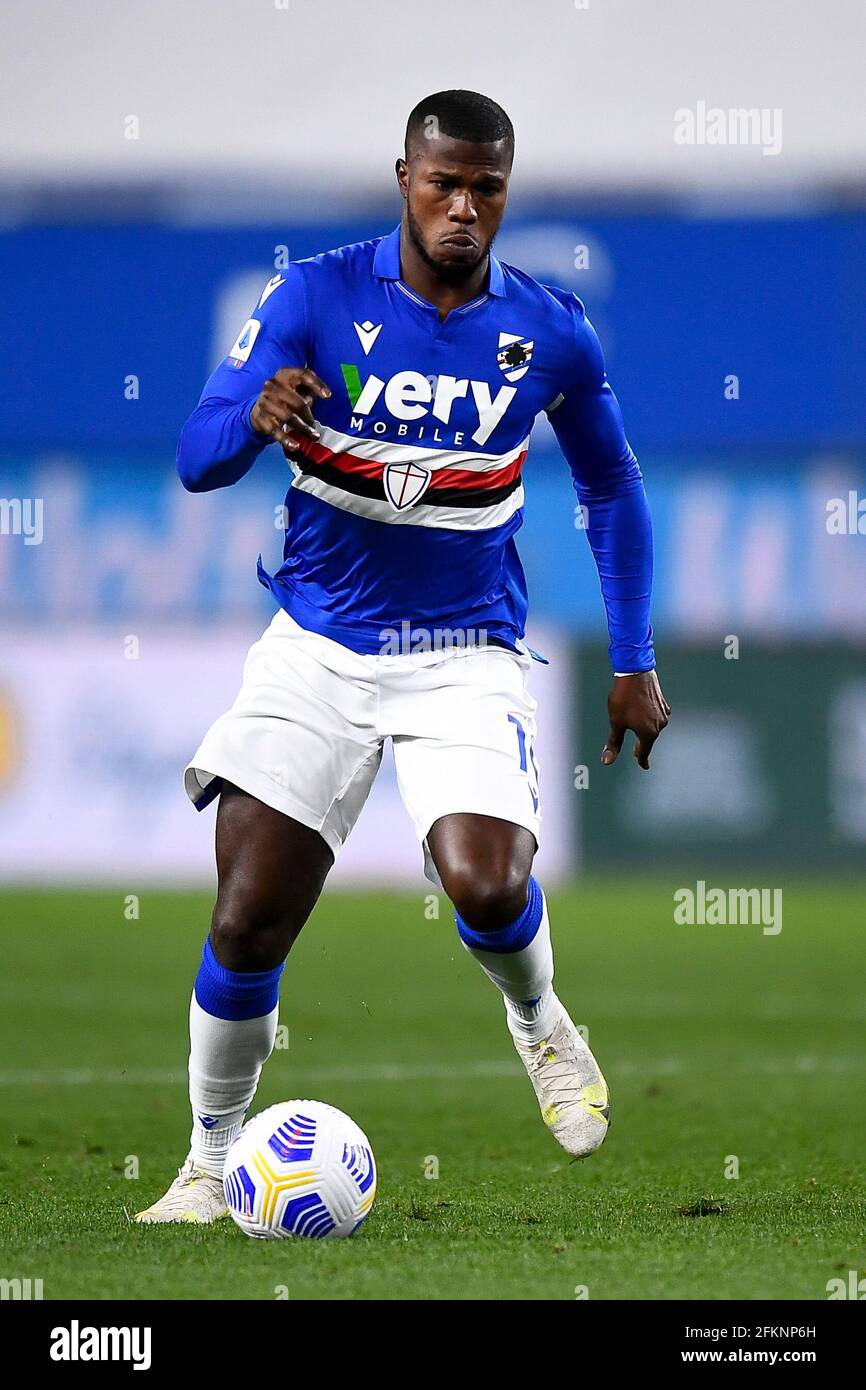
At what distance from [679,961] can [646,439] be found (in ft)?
21.8

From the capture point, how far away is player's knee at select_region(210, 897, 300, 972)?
4234 mm

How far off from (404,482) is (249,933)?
106 cm

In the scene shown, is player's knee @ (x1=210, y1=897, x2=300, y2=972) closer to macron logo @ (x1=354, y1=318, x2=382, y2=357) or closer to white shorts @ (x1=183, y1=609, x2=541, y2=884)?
white shorts @ (x1=183, y1=609, x2=541, y2=884)

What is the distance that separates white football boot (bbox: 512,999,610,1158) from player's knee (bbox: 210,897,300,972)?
74 centimetres

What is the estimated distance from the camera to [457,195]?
14.0 feet

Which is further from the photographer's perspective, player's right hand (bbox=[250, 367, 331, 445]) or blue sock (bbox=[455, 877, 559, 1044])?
blue sock (bbox=[455, 877, 559, 1044])

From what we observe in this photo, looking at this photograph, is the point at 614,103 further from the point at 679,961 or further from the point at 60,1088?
the point at 60,1088

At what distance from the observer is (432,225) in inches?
170

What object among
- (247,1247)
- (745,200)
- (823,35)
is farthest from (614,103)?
(247,1247)

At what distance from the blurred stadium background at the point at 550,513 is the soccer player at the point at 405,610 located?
10.3 metres

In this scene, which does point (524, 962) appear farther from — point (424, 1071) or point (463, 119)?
point (424, 1071)
